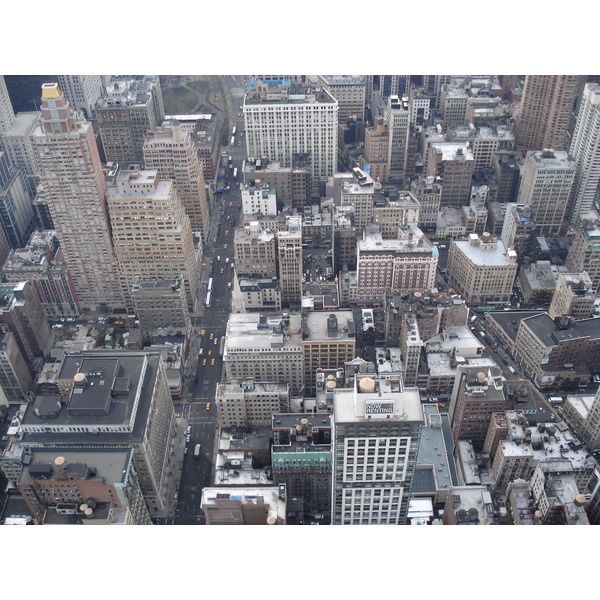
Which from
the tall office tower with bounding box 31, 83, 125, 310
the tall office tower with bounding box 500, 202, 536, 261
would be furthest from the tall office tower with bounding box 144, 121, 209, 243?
the tall office tower with bounding box 500, 202, 536, 261

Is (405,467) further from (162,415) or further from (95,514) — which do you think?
(162,415)

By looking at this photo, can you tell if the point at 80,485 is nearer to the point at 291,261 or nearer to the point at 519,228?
the point at 291,261

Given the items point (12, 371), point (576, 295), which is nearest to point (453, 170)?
point (576, 295)

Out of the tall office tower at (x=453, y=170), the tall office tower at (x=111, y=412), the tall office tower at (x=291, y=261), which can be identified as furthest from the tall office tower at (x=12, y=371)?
the tall office tower at (x=453, y=170)

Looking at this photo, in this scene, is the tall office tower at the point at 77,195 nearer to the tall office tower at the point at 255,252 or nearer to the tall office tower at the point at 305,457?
the tall office tower at the point at 255,252

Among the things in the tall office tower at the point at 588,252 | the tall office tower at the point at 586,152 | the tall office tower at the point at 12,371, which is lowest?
the tall office tower at the point at 12,371
